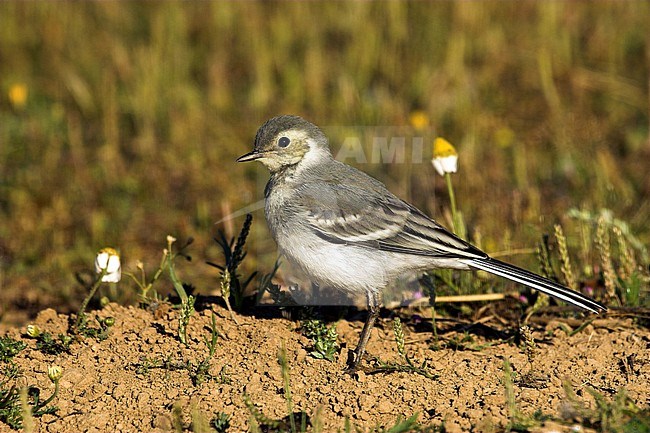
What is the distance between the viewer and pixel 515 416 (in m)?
→ 3.85

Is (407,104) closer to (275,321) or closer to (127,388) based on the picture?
(275,321)

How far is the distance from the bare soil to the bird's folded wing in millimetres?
613

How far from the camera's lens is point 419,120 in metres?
8.50

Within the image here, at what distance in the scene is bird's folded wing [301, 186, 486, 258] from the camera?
495 cm

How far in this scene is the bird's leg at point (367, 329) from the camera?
15.6ft

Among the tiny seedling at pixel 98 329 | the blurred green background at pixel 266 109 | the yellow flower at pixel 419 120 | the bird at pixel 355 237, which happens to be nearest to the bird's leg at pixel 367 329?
the bird at pixel 355 237

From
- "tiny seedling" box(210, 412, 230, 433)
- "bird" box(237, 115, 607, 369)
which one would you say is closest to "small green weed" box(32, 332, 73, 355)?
"tiny seedling" box(210, 412, 230, 433)

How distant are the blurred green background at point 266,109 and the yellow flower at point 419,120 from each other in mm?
23

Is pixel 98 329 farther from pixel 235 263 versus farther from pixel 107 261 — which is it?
pixel 235 263

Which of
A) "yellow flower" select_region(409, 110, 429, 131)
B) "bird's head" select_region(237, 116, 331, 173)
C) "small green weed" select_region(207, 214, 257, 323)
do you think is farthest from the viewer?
"yellow flower" select_region(409, 110, 429, 131)

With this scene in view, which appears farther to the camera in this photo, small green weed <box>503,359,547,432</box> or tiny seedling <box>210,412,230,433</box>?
tiny seedling <box>210,412,230,433</box>

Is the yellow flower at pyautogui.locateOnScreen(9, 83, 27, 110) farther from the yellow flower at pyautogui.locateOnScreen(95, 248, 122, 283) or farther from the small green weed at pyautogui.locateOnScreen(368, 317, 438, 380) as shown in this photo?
the small green weed at pyautogui.locateOnScreen(368, 317, 438, 380)

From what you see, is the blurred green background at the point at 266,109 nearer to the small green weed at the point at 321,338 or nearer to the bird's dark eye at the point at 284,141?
the bird's dark eye at the point at 284,141

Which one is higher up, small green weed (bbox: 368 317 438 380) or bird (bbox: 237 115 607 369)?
bird (bbox: 237 115 607 369)
